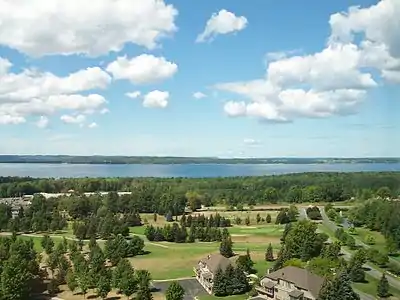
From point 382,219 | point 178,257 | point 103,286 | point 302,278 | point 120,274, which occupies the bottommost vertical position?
point 178,257

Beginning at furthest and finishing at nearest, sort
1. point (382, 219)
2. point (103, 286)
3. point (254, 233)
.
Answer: point (254, 233)
point (382, 219)
point (103, 286)

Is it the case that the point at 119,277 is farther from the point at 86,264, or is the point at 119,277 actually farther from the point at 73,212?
the point at 73,212

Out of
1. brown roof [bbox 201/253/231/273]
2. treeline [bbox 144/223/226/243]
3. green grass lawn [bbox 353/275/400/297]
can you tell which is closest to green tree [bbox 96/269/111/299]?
brown roof [bbox 201/253/231/273]

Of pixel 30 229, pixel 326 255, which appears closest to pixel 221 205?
pixel 30 229

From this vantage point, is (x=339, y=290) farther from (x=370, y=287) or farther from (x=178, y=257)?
(x=178, y=257)

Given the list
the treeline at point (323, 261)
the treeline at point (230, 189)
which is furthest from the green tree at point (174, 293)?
the treeline at point (230, 189)

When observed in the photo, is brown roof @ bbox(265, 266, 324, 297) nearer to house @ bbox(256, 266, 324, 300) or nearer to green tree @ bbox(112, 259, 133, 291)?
house @ bbox(256, 266, 324, 300)

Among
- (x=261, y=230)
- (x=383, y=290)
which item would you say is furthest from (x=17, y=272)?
(x=261, y=230)
